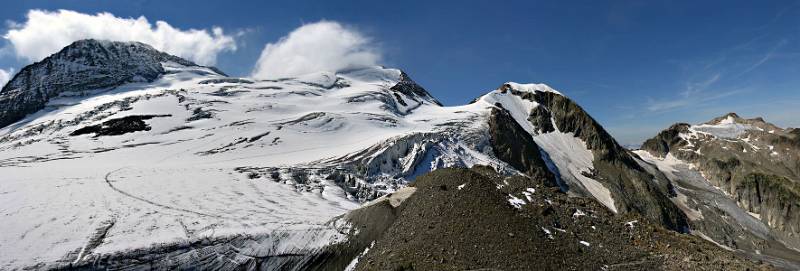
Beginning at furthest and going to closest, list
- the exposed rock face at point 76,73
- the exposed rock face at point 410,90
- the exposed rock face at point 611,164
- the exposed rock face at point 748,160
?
the exposed rock face at point 410,90 < the exposed rock face at point 748,160 < the exposed rock face at point 611,164 < the exposed rock face at point 76,73

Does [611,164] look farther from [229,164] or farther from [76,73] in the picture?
[76,73]

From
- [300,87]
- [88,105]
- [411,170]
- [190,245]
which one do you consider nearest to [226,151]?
[411,170]

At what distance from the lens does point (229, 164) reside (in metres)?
42.5

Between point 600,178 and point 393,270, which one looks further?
point 600,178

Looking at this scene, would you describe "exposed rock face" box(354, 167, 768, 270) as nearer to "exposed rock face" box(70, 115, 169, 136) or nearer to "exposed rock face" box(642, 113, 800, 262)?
"exposed rock face" box(70, 115, 169, 136)

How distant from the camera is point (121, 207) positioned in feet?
87.4

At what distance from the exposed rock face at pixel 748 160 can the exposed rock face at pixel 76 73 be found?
137 metres

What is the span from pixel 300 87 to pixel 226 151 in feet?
171

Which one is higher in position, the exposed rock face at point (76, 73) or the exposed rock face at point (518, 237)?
the exposed rock face at point (76, 73)

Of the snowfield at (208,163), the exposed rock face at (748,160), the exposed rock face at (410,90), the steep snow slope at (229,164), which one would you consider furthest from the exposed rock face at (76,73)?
the exposed rock face at (748,160)

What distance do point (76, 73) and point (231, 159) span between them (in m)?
70.4

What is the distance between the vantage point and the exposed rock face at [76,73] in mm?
78625

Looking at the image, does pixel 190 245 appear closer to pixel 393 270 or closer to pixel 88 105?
pixel 393 270

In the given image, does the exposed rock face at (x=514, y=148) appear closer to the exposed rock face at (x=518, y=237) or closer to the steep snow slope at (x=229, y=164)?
the steep snow slope at (x=229, y=164)
